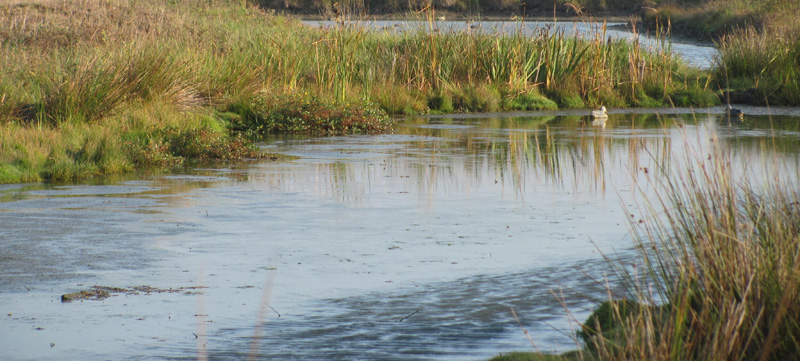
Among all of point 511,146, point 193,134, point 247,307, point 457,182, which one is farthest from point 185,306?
point 511,146

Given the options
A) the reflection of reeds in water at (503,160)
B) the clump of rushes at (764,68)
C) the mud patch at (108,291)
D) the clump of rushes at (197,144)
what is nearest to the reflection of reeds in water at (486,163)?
the reflection of reeds in water at (503,160)

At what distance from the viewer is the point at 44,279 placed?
8195 millimetres

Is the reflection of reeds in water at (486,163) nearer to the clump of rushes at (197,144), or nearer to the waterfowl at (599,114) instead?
the clump of rushes at (197,144)

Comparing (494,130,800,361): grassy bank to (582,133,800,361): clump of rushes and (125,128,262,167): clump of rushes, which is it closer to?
(582,133,800,361): clump of rushes

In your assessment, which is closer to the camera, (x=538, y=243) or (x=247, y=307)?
(x=247, y=307)

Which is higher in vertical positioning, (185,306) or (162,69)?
(162,69)

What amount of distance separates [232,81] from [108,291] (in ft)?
48.2

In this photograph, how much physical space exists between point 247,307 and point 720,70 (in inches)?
1050

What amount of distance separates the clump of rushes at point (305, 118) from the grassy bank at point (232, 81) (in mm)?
30

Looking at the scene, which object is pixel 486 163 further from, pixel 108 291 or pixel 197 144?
pixel 108 291

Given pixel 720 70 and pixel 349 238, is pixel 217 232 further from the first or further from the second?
pixel 720 70

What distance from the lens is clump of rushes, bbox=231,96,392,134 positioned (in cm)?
2172

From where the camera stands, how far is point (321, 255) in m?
9.20

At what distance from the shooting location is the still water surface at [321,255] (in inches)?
261
